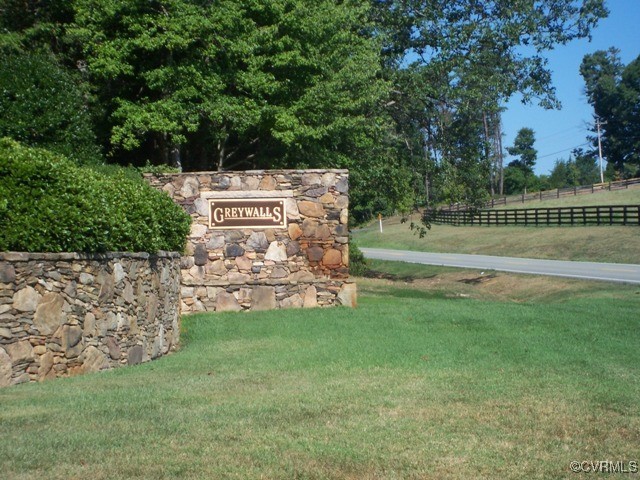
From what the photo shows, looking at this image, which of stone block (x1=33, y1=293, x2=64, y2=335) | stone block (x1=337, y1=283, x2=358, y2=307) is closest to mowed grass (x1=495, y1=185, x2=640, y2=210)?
stone block (x1=337, y1=283, x2=358, y2=307)

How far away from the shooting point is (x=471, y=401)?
8.22m

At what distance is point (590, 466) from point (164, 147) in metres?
18.5

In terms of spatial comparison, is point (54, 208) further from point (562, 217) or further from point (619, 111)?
point (619, 111)

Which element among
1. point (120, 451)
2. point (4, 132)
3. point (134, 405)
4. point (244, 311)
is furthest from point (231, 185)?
point (120, 451)

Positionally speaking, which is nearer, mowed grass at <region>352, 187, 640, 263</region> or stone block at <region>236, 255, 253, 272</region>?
stone block at <region>236, 255, 253, 272</region>

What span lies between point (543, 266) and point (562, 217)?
60.9 feet

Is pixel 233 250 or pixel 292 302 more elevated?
pixel 233 250

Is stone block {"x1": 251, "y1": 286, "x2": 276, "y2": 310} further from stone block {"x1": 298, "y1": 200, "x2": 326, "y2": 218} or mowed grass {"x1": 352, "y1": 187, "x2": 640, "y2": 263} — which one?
mowed grass {"x1": 352, "y1": 187, "x2": 640, "y2": 263}

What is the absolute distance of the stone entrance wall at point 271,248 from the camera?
56.9 ft

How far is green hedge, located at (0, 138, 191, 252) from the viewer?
9.81 meters

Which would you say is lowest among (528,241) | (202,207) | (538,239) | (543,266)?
(543,266)

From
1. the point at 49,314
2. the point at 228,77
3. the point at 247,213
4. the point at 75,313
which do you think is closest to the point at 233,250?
the point at 247,213

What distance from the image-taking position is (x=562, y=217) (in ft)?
179

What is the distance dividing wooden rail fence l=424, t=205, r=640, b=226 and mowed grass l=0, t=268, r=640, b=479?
3139 centimetres
